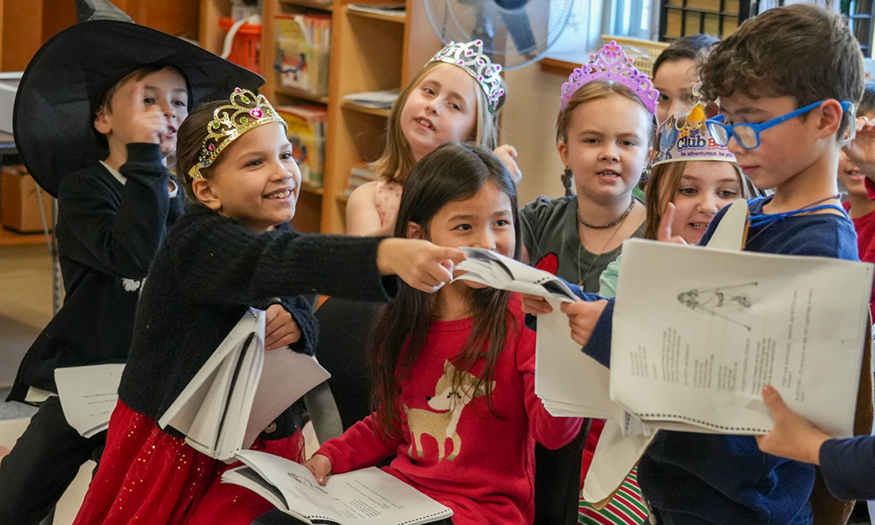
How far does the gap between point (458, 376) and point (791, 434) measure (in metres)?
0.63

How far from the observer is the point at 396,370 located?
5.21 feet

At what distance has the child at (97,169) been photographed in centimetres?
185

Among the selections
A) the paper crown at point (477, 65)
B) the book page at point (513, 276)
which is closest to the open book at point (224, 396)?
the book page at point (513, 276)

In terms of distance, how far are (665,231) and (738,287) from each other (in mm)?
219

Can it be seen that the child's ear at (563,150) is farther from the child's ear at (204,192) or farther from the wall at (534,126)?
the wall at (534,126)

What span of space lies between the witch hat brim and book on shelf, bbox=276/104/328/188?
201 centimetres

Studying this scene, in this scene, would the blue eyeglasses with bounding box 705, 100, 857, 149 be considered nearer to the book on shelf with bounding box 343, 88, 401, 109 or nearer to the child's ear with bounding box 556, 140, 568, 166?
the child's ear with bounding box 556, 140, 568, 166

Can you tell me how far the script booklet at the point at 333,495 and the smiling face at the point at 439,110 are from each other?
3.51ft

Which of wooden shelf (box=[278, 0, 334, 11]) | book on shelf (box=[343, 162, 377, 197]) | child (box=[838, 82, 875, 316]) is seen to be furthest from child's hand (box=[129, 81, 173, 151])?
wooden shelf (box=[278, 0, 334, 11])

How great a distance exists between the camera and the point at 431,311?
1.60 metres

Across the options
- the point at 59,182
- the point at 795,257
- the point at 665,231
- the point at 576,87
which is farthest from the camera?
the point at 576,87

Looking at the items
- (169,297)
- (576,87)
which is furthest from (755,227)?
(576,87)

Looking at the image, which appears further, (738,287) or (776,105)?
(776,105)

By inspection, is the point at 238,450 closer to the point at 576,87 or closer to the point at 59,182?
the point at 59,182
